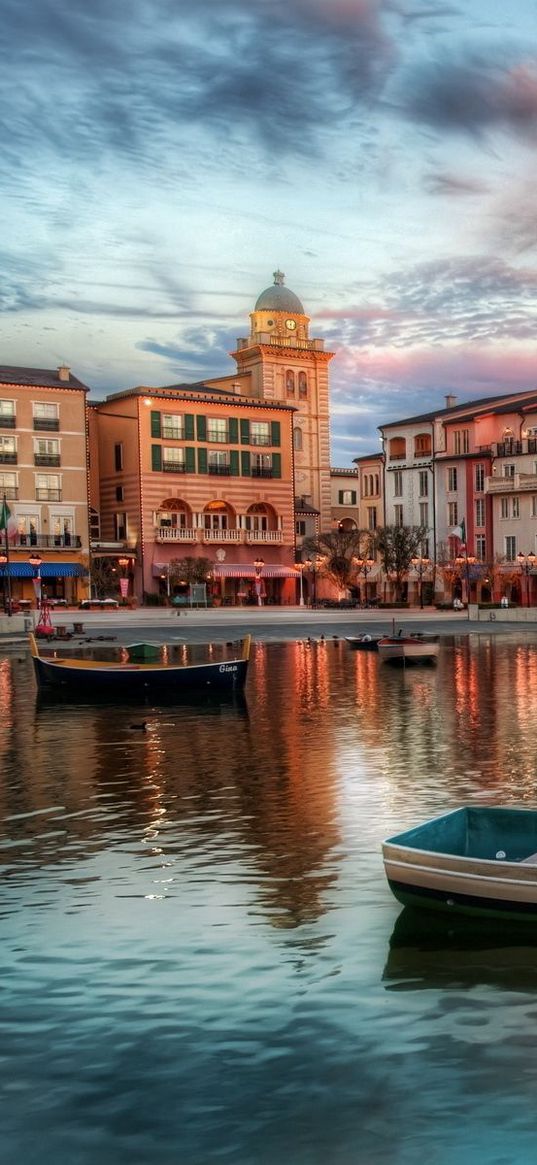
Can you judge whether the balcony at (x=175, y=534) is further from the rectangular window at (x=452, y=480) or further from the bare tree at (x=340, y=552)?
the rectangular window at (x=452, y=480)

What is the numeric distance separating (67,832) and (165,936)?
5172 millimetres

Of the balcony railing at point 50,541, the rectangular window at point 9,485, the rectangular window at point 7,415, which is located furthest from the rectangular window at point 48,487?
the rectangular window at point 7,415

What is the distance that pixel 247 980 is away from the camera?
10.9 m

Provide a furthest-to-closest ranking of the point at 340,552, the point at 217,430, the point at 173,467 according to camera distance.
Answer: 1. the point at 340,552
2. the point at 217,430
3. the point at 173,467

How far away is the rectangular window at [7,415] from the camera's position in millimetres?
87625

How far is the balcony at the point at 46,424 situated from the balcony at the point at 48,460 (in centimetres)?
173

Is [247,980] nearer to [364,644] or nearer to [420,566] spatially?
[364,644]

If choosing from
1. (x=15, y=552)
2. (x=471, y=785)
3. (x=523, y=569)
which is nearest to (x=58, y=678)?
(x=471, y=785)

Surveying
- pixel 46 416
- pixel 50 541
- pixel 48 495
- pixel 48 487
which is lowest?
pixel 50 541

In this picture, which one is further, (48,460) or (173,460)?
(173,460)

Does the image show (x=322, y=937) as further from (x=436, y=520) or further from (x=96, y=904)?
(x=436, y=520)

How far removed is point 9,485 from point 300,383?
37523 mm

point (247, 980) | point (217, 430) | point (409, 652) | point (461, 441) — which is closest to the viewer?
point (247, 980)

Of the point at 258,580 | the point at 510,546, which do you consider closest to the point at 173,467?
the point at 258,580
